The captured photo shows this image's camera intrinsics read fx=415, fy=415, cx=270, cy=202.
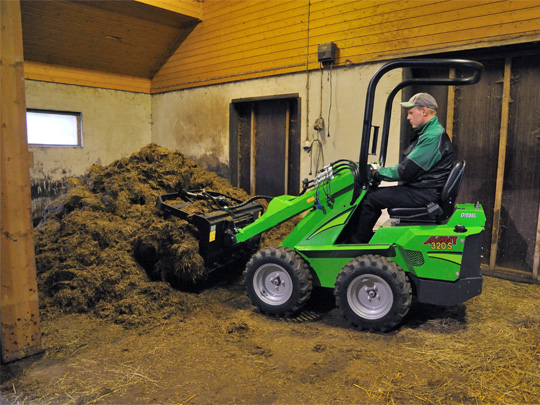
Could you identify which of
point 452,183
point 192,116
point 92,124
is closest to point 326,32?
point 192,116

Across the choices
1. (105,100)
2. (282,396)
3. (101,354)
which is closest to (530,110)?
(282,396)

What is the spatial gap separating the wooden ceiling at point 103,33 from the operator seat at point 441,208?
669 cm

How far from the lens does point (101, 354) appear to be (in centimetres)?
333

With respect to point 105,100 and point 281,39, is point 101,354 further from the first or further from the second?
point 105,100

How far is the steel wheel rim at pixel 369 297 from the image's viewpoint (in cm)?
367

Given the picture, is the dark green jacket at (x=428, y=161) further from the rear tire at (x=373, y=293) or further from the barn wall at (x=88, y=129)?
the barn wall at (x=88, y=129)

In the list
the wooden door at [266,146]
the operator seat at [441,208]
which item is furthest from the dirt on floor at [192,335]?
the wooden door at [266,146]

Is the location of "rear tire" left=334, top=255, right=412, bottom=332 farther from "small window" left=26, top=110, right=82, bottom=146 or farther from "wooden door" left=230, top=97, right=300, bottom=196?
"small window" left=26, top=110, right=82, bottom=146

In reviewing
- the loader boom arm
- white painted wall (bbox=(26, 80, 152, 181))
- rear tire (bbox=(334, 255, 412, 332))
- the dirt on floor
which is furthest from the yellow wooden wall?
rear tire (bbox=(334, 255, 412, 332))

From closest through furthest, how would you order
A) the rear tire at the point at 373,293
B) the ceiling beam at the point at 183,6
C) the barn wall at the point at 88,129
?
1. the rear tire at the point at 373,293
2. the ceiling beam at the point at 183,6
3. the barn wall at the point at 88,129

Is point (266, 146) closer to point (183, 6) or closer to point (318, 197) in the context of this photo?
point (183, 6)

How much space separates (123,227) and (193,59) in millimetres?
5347

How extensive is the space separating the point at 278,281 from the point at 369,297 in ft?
2.93

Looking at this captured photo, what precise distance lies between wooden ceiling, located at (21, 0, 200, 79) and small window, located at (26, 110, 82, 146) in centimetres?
108
